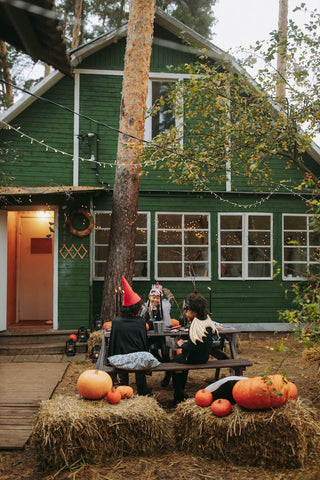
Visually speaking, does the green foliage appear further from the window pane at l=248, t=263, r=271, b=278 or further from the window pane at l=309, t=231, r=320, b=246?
the window pane at l=309, t=231, r=320, b=246

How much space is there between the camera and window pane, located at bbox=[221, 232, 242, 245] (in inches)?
415

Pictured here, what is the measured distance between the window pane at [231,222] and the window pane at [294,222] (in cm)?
110

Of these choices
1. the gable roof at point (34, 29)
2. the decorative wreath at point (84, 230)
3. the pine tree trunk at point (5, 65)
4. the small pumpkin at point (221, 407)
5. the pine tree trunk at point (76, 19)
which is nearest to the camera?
the gable roof at point (34, 29)

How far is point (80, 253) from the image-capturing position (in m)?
9.48

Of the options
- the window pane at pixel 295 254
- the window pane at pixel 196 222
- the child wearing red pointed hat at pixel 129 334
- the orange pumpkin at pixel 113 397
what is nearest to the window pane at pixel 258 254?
the window pane at pixel 295 254

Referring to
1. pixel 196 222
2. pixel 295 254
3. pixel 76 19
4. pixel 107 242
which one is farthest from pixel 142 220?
pixel 76 19

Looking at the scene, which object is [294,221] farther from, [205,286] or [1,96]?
[1,96]

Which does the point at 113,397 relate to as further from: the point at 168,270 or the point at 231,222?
the point at 231,222

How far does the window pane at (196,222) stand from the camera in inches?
413

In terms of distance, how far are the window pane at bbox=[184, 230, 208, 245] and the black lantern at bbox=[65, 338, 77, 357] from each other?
3.46m

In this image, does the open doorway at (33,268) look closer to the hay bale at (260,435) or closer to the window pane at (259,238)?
the window pane at (259,238)

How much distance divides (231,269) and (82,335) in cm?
377

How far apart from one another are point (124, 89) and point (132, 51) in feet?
2.42

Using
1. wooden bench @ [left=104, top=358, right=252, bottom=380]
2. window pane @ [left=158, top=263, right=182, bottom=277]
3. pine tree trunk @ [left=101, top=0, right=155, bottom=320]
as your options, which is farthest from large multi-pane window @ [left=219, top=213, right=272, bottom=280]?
wooden bench @ [left=104, top=358, right=252, bottom=380]
